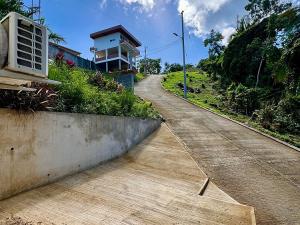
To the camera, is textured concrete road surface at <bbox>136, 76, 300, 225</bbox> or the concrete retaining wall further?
textured concrete road surface at <bbox>136, 76, 300, 225</bbox>

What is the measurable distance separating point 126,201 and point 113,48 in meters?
34.2

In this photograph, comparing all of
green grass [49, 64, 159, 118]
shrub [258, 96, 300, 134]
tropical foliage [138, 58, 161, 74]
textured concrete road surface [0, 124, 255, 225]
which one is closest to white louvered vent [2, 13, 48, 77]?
textured concrete road surface [0, 124, 255, 225]

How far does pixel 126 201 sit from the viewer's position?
17.0ft

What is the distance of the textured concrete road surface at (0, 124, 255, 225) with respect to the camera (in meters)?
4.38

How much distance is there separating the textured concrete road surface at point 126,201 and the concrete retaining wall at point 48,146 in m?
0.22

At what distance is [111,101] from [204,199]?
4595mm

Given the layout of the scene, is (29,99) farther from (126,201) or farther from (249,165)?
(249,165)

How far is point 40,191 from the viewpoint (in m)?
5.30

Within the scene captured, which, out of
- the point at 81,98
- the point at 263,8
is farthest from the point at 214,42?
the point at 81,98

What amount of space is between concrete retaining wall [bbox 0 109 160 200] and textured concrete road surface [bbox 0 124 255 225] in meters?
0.22

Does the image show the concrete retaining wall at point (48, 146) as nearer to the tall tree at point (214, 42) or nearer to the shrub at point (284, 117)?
the shrub at point (284, 117)

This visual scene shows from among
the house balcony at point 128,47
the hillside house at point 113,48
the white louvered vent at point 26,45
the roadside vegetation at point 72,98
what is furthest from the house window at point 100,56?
the white louvered vent at point 26,45

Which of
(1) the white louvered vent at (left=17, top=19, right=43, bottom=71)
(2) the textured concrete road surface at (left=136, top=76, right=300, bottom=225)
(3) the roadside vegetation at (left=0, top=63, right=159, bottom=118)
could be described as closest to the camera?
(1) the white louvered vent at (left=17, top=19, right=43, bottom=71)

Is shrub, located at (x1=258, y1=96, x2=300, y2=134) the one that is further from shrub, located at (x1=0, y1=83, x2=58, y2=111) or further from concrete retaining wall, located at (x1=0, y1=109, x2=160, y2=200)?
shrub, located at (x1=0, y1=83, x2=58, y2=111)
